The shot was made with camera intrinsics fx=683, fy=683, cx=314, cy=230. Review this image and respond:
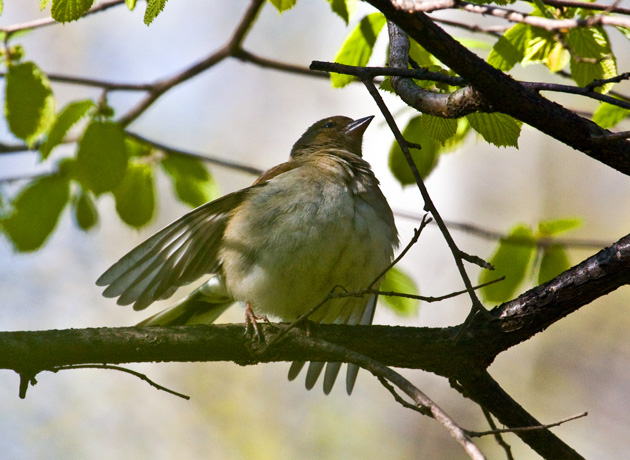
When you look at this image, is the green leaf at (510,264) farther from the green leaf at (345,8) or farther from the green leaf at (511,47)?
the green leaf at (345,8)

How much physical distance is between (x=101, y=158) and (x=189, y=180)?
1.05 metres

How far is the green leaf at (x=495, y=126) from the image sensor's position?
3.10 metres

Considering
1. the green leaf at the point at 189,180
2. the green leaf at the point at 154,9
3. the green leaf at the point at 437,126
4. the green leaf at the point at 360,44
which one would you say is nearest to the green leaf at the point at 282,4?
the green leaf at the point at 360,44

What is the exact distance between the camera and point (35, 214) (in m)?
4.42

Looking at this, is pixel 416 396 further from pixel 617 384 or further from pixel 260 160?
pixel 260 160

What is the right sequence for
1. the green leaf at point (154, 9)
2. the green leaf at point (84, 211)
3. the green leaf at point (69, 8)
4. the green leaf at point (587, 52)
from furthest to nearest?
the green leaf at point (84, 211), the green leaf at point (587, 52), the green leaf at point (69, 8), the green leaf at point (154, 9)

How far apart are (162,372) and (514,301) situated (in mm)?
9335

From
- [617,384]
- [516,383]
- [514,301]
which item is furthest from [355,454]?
[514,301]

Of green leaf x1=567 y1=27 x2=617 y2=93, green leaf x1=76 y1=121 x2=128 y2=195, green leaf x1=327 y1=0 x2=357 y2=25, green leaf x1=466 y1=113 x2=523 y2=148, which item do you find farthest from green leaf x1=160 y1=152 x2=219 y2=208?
green leaf x1=567 y1=27 x2=617 y2=93

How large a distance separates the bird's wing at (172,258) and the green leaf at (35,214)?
1.69ft

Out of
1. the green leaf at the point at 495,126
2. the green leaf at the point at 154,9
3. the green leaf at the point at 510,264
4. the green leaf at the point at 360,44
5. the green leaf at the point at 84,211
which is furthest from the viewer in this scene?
the green leaf at the point at 84,211

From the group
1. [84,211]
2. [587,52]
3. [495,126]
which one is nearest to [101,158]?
[84,211]

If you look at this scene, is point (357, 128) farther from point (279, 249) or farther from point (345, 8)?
point (345, 8)

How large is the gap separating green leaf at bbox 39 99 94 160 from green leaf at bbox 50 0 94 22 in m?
1.23
